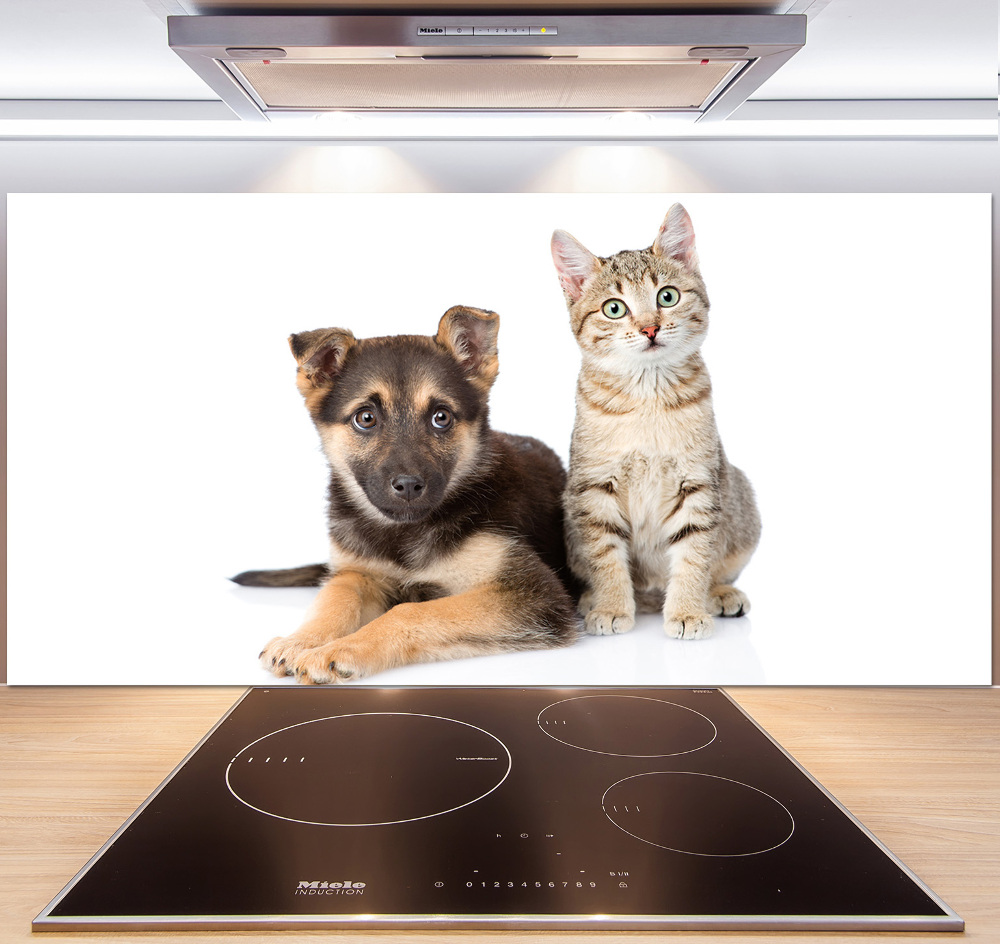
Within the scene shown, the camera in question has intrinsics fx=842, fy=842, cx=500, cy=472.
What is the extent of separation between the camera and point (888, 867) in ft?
2.68

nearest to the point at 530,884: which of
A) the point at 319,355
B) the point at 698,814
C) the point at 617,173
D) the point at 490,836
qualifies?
the point at 490,836

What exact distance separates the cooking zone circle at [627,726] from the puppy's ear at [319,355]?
0.78 meters

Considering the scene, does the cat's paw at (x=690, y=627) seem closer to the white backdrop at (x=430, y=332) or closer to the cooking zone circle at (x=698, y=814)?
the white backdrop at (x=430, y=332)

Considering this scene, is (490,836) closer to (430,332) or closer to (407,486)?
(407,486)

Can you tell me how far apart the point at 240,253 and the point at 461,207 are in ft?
1.58

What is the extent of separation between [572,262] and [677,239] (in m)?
0.22

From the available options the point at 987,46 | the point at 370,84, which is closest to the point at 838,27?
the point at 987,46

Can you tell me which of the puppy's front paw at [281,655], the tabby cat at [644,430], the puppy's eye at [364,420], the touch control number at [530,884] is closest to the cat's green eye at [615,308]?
the tabby cat at [644,430]

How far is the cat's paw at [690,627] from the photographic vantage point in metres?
1.62

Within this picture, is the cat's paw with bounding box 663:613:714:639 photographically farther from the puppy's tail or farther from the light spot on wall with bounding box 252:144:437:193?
the light spot on wall with bounding box 252:144:437:193

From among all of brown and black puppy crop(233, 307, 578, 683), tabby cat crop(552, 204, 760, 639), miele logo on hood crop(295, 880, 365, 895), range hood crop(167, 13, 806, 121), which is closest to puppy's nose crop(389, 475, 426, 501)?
brown and black puppy crop(233, 307, 578, 683)

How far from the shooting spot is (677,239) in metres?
1.72

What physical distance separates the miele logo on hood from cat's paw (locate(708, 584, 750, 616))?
1178 millimetres

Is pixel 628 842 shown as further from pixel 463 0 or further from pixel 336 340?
pixel 336 340
